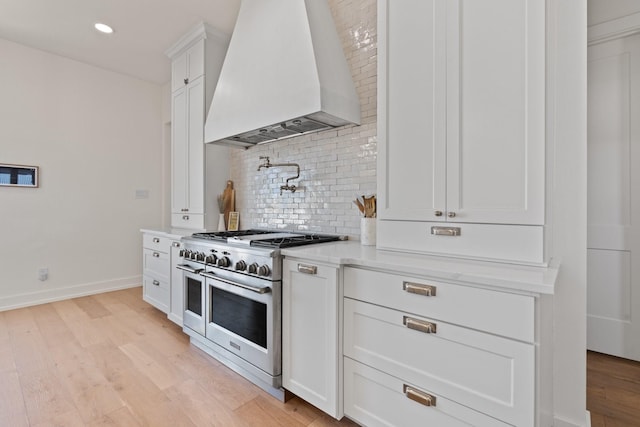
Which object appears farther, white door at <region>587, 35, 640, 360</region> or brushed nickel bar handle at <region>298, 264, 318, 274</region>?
white door at <region>587, 35, 640, 360</region>

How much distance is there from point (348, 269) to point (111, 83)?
447 centimetres

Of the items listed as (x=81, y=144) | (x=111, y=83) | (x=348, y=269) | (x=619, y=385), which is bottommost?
(x=619, y=385)

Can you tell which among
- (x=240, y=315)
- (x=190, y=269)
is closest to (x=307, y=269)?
(x=240, y=315)

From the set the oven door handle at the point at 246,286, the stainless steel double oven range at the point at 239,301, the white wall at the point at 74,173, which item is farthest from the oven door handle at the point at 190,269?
the white wall at the point at 74,173

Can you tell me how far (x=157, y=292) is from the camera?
10.6ft

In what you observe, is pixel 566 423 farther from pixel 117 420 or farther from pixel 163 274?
pixel 163 274

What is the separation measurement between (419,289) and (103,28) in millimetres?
3903

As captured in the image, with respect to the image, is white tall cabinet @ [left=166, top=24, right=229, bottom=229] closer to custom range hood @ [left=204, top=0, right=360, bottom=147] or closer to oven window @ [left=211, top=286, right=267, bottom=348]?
custom range hood @ [left=204, top=0, right=360, bottom=147]

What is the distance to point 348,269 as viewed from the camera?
154 centimetres

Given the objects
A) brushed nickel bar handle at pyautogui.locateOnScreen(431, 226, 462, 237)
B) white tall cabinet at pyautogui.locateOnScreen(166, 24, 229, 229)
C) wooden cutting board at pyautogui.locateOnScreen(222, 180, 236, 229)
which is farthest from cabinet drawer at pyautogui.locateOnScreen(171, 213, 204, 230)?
brushed nickel bar handle at pyautogui.locateOnScreen(431, 226, 462, 237)

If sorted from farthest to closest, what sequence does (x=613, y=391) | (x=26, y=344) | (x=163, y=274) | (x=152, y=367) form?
(x=163, y=274), (x=26, y=344), (x=152, y=367), (x=613, y=391)

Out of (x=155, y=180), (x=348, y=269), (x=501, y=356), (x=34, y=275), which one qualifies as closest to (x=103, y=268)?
(x=34, y=275)

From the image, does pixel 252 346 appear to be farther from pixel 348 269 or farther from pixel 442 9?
pixel 442 9

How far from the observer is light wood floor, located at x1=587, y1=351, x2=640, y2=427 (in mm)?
1684
